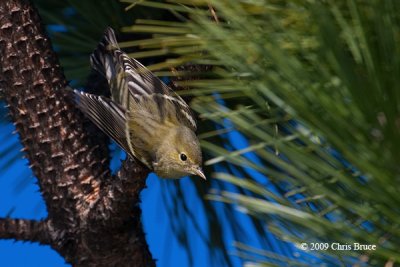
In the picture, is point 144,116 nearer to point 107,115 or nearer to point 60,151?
point 107,115

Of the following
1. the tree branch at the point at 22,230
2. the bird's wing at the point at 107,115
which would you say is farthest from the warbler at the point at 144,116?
the tree branch at the point at 22,230

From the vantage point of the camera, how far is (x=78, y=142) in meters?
1.01

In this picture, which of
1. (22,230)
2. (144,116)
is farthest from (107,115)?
(22,230)

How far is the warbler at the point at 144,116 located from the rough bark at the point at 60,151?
0.07 metres

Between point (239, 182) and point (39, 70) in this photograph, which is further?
point (39, 70)

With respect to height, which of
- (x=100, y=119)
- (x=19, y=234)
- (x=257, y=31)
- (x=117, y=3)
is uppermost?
(x=117, y=3)

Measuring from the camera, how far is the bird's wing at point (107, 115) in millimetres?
1032

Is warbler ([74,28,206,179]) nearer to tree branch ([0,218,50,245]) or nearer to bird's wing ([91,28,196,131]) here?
bird's wing ([91,28,196,131])

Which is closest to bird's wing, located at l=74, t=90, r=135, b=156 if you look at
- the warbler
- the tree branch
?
the warbler

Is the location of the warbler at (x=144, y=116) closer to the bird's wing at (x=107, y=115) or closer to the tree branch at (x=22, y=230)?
the bird's wing at (x=107, y=115)

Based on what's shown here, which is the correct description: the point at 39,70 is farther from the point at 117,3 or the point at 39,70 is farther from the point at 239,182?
the point at 239,182

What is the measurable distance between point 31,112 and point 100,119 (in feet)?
0.33

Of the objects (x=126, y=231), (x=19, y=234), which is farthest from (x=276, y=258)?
(x=19, y=234)

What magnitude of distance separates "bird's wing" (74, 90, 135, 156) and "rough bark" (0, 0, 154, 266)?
0.01 meters
